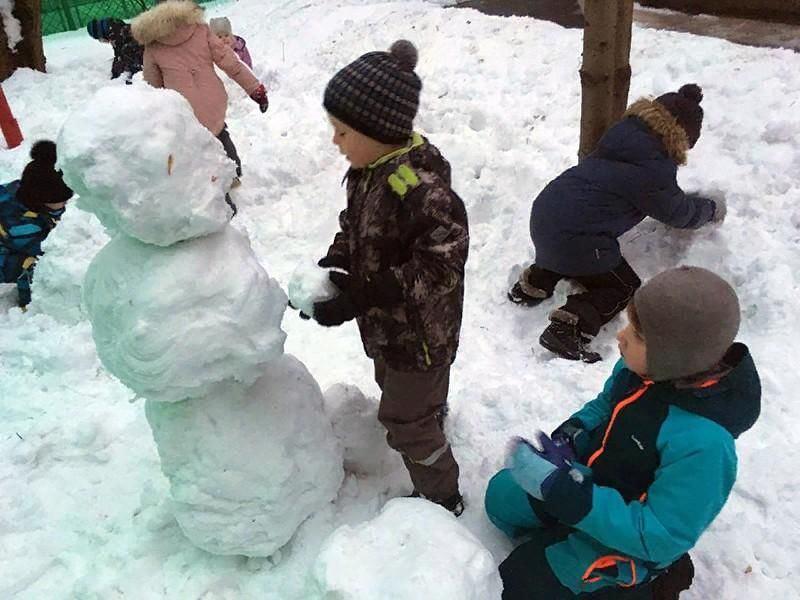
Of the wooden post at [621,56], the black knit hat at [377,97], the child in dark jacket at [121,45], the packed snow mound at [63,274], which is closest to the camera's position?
the black knit hat at [377,97]

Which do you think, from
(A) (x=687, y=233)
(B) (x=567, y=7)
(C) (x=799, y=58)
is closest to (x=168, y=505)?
(A) (x=687, y=233)

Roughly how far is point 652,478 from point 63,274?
3.55 meters

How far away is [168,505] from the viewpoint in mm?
2707

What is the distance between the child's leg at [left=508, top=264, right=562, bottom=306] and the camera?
383cm

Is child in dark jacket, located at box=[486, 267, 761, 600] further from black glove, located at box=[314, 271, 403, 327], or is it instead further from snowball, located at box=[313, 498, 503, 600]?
black glove, located at box=[314, 271, 403, 327]

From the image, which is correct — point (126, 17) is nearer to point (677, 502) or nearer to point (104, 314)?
point (104, 314)

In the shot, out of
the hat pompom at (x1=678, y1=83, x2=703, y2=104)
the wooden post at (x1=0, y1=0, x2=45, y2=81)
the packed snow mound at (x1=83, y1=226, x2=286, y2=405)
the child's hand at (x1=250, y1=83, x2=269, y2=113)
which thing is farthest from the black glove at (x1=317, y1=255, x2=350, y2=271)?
the wooden post at (x1=0, y1=0, x2=45, y2=81)

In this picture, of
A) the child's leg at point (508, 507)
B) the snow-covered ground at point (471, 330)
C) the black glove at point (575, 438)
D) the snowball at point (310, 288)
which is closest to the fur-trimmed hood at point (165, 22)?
the snow-covered ground at point (471, 330)

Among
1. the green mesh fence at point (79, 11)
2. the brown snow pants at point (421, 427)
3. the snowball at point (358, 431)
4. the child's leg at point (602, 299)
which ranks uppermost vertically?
the brown snow pants at point (421, 427)

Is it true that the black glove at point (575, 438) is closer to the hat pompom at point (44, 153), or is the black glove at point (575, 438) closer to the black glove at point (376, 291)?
the black glove at point (376, 291)

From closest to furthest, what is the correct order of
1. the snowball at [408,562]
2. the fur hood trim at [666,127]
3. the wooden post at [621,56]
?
the snowball at [408,562] < the fur hood trim at [666,127] < the wooden post at [621,56]

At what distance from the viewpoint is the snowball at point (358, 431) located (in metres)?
2.76

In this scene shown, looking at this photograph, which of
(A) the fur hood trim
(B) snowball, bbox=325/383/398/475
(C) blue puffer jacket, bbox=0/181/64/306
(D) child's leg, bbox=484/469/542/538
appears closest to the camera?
(D) child's leg, bbox=484/469/542/538

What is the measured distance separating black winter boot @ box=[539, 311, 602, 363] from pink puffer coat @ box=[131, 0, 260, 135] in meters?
2.96
